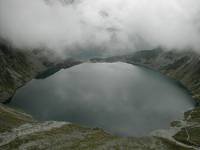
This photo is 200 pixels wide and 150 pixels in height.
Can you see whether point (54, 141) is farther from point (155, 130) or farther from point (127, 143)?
point (155, 130)

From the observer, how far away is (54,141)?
330ft

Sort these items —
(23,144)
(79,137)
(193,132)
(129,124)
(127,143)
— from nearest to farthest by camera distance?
(23,144), (127,143), (79,137), (193,132), (129,124)

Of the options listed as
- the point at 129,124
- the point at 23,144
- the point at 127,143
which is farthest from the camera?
the point at 129,124

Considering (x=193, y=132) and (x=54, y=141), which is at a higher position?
(x=193, y=132)

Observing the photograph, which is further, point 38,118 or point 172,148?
point 38,118

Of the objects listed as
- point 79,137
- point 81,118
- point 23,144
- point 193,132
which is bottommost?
point 23,144

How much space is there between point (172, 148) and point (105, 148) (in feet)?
104

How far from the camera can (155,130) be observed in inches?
6535

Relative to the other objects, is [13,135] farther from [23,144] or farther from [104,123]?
[104,123]

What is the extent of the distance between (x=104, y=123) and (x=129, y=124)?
699 inches

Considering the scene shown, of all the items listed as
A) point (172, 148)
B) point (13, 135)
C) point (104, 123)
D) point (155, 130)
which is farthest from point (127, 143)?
point (104, 123)

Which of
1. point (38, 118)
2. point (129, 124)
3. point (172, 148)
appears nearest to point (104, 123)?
point (129, 124)

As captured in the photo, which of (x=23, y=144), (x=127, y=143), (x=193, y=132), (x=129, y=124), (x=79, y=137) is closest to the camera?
(x=23, y=144)

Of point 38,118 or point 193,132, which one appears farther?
point 38,118
